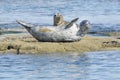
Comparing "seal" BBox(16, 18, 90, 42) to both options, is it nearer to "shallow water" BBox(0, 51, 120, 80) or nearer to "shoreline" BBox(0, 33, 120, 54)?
"shoreline" BBox(0, 33, 120, 54)

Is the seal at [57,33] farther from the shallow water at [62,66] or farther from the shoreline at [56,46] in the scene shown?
the shallow water at [62,66]

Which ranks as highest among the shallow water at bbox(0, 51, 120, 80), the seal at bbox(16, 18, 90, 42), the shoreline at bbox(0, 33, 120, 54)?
the seal at bbox(16, 18, 90, 42)

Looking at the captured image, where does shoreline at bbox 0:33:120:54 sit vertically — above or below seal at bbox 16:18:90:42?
below

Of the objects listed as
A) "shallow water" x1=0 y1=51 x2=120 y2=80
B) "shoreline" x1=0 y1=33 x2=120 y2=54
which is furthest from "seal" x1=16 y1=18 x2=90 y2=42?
"shallow water" x1=0 y1=51 x2=120 y2=80

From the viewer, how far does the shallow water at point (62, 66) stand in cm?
1797

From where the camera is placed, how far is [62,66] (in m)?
19.7

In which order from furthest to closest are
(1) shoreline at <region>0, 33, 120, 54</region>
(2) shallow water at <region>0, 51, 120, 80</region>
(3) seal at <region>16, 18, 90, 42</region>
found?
1. (3) seal at <region>16, 18, 90, 42</region>
2. (1) shoreline at <region>0, 33, 120, 54</region>
3. (2) shallow water at <region>0, 51, 120, 80</region>

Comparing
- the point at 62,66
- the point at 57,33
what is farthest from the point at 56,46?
the point at 62,66

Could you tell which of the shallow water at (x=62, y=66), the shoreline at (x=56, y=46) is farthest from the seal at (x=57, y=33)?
the shallow water at (x=62, y=66)

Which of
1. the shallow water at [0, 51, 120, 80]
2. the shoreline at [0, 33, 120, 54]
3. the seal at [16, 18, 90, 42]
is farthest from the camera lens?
the seal at [16, 18, 90, 42]

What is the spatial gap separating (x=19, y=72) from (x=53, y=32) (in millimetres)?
4606

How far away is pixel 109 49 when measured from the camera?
23156 millimetres

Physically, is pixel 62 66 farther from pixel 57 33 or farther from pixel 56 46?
pixel 57 33

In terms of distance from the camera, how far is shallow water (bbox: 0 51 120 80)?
18.0 meters
